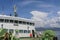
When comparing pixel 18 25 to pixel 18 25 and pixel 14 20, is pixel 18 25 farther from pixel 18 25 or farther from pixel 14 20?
pixel 14 20

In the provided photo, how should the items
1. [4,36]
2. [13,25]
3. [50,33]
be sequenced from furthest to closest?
[13,25] < [50,33] < [4,36]

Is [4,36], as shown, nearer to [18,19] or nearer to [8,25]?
[8,25]

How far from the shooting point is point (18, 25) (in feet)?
118

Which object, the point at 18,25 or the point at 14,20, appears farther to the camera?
the point at 18,25

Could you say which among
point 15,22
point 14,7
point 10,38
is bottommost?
point 10,38

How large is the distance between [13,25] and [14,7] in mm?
3779

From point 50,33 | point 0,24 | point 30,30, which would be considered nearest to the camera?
point 50,33

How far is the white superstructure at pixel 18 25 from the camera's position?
109 ft

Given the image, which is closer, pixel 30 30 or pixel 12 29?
pixel 12 29

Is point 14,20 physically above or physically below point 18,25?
above

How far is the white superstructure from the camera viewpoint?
3324 cm

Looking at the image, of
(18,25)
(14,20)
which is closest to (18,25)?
(18,25)

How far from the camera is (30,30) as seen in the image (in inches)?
1551

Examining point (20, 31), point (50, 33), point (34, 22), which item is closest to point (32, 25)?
point (34, 22)
